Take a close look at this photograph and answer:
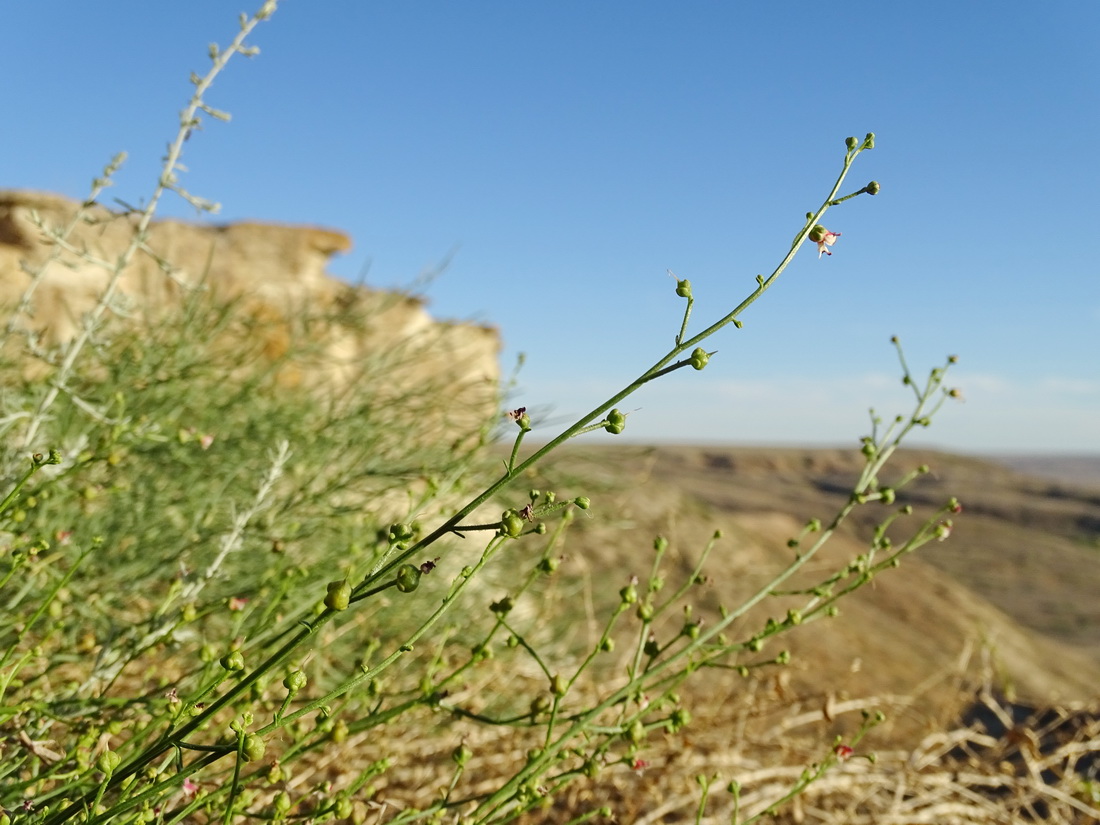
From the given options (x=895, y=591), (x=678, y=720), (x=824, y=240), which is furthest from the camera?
(x=895, y=591)

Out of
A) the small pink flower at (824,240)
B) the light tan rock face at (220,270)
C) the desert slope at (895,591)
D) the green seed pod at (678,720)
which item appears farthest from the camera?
the light tan rock face at (220,270)

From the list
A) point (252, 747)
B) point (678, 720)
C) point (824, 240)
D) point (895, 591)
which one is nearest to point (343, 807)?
point (252, 747)

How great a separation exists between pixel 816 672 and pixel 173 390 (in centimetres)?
315

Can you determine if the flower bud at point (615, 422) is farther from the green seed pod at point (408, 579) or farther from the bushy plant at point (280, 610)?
the green seed pod at point (408, 579)

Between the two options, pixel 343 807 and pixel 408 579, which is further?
pixel 343 807

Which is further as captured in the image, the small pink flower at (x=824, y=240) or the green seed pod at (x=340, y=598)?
the small pink flower at (x=824, y=240)

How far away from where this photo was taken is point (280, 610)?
4.98ft

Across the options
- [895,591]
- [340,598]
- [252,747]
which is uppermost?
[340,598]

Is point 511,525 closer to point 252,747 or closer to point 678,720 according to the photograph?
point 252,747

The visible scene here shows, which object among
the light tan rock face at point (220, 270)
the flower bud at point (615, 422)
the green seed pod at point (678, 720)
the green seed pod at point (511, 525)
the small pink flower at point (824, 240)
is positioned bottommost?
the green seed pod at point (678, 720)

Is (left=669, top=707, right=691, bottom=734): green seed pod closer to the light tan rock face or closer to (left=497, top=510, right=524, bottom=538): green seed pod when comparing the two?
(left=497, top=510, right=524, bottom=538): green seed pod

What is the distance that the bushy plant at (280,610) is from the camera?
2.69 feet

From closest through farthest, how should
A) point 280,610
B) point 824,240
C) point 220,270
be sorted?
point 824,240 < point 280,610 < point 220,270

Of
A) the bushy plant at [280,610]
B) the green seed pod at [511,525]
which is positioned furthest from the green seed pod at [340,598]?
the green seed pod at [511,525]
